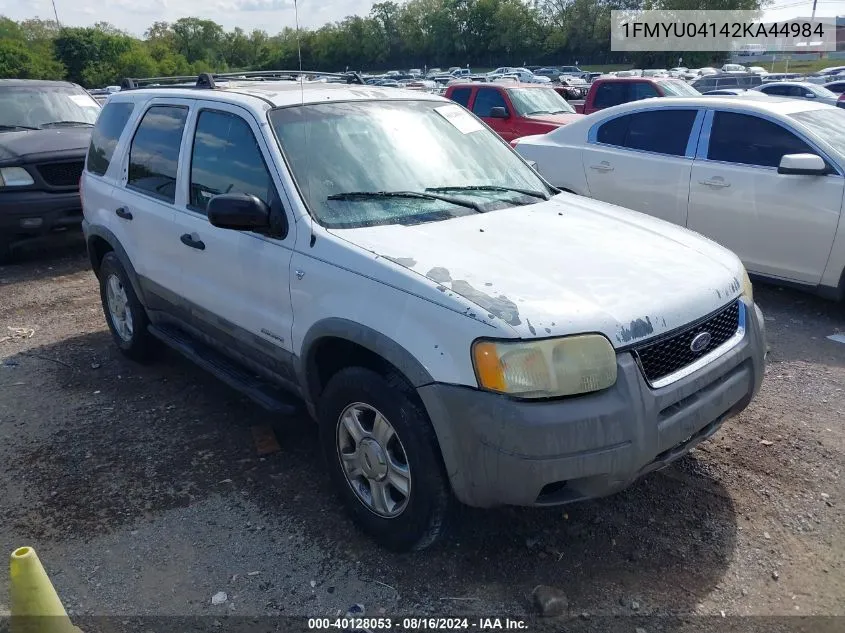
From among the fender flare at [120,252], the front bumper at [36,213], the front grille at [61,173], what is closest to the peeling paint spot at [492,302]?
the fender flare at [120,252]

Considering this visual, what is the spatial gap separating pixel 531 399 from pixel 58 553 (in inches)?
88.3

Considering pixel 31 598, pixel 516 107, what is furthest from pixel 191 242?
pixel 516 107

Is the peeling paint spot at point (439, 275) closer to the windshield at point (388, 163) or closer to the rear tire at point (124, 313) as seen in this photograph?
the windshield at point (388, 163)

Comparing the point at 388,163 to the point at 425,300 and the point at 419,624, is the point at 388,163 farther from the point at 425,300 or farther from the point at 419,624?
the point at 419,624

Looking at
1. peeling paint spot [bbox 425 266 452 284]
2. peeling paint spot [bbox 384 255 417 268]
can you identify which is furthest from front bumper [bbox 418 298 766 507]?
peeling paint spot [bbox 384 255 417 268]

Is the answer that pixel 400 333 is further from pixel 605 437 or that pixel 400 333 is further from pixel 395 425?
pixel 605 437

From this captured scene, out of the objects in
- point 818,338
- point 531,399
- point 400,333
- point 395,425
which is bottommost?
point 818,338

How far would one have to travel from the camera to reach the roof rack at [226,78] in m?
4.56

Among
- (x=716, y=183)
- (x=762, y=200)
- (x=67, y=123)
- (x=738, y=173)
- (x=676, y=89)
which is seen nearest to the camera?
(x=762, y=200)

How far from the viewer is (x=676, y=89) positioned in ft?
44.9

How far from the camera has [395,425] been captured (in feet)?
9.07

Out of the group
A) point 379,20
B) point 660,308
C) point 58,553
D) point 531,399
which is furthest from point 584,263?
point 379,20

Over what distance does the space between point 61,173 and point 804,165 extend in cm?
749

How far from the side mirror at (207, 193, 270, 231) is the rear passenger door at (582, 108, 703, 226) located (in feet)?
14.7
